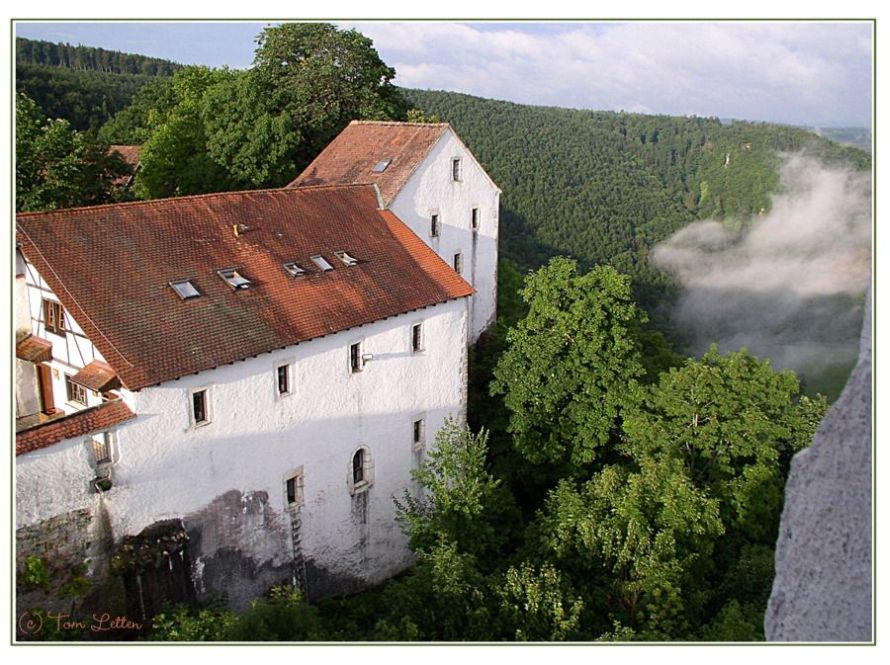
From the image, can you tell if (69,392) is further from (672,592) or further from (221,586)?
(672,592)

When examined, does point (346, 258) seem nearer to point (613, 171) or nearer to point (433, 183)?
point (433, 183)

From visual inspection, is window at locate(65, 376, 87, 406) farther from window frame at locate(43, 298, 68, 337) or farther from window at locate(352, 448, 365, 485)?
window at locate(352, 448, 365, 485)

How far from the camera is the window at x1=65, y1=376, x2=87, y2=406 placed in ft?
62.0

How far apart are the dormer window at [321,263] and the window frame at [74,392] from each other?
7.04m

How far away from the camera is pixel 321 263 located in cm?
2331

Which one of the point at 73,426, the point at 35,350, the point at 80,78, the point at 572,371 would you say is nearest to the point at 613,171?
the point at 572,371

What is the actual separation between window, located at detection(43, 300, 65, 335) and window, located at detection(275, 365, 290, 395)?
4.92 m

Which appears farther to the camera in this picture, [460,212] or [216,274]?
[460,212]

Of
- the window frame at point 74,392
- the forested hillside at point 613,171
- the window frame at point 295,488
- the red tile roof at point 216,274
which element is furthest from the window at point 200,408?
the forested hillside at point 613,171

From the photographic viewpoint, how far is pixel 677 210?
77.1 metres

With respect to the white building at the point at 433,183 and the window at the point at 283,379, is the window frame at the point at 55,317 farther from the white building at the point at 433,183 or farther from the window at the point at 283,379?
the white building at the point at 433,183

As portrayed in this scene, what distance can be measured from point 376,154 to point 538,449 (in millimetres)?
12233

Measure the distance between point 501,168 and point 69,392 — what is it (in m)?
52.8

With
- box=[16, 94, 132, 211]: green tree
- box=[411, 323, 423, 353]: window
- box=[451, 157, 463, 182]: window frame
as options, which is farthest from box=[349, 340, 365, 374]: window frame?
box=[16, 94, 132, 211]: green tree
